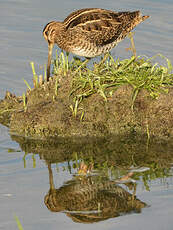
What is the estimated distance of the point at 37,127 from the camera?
27.9ft

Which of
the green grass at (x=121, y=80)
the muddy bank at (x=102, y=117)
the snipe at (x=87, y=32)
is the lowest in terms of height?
the muddy bank at (x=102, y=117)

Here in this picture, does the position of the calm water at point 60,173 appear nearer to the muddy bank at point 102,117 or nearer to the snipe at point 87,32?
the muddy bank at point 102,117

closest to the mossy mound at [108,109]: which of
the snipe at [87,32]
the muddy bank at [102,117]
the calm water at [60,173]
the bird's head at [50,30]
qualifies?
the muddy bank at [102,117]

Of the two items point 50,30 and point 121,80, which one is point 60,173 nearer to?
point 121,80

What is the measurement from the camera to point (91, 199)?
6.37 m

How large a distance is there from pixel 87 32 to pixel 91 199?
4001 mm

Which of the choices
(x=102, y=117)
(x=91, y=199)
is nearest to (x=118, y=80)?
(x=102, y=117)

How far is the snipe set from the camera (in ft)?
31.7

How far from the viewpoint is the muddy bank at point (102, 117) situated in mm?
8422

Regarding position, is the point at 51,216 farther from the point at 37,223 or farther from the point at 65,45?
the point at 65,45

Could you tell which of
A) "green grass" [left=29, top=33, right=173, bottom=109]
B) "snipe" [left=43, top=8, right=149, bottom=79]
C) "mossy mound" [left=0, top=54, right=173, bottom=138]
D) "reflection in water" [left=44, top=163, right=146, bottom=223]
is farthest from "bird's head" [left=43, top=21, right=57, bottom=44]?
"reflection in water" [left=44, top=163, right=146, bottom=223]

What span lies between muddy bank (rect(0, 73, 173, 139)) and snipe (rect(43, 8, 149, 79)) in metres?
1.19

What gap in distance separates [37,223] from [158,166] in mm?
2104

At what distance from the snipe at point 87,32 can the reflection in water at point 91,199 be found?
3.22m
